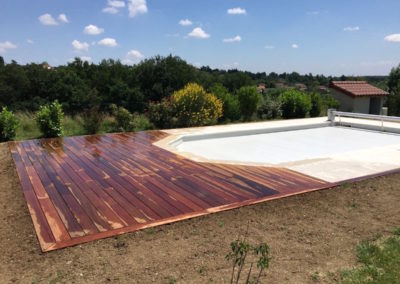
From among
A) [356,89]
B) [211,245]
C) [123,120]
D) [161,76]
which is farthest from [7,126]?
[161,76]

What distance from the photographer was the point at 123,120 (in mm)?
9461

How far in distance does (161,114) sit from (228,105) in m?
2.92

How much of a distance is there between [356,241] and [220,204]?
1.49 meters

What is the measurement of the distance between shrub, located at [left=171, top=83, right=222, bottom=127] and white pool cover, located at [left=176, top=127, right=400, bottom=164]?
1.54m

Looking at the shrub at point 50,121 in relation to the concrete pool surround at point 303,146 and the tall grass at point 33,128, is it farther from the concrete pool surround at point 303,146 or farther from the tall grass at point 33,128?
the concrete pool surround at point 303,146

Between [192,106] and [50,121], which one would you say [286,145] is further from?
[50,121]

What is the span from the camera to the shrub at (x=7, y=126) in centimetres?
786

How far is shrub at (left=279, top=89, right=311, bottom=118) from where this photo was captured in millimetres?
13336

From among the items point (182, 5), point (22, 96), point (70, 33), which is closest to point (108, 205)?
point (182, 5)

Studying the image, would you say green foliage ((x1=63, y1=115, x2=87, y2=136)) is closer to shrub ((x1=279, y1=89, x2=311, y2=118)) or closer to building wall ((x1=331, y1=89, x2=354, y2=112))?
shrub ((x1=279, y1=89, x2=311, y2=118))

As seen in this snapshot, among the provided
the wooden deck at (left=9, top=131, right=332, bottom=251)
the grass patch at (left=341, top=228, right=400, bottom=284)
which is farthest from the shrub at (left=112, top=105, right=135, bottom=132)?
the grass patch at (left=341, top=228, right=400, bottom=284)

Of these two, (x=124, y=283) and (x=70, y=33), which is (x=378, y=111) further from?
(x=70, y=33)

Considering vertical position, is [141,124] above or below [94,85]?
below

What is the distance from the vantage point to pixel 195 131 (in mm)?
9281
